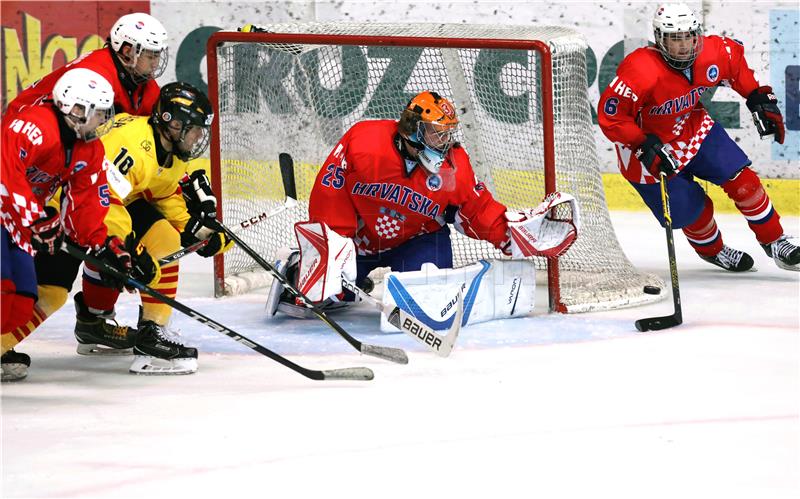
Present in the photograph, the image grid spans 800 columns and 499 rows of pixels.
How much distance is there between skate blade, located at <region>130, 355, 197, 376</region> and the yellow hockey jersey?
1.25 feet

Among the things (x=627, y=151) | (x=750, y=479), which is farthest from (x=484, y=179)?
(x=750, y=479)

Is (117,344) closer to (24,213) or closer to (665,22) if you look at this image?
(24,213)

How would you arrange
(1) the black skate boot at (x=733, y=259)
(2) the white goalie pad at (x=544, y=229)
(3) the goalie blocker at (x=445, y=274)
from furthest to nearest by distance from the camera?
(1) the black skate boot at (x=733, y=259) → (2) the white goalie pad at (x=544, y=229) → (3) the goalie blocker at (x=445, y=274)

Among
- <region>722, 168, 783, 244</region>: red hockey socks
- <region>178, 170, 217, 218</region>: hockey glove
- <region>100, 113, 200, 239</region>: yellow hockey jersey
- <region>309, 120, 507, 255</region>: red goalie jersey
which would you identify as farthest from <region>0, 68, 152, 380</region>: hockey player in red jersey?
<region>722, 168, 783, 244</region>: red hockey socks

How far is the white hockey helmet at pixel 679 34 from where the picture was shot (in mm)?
4383

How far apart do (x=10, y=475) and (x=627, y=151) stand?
264cm

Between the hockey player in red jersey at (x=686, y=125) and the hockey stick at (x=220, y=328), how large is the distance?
1.45m

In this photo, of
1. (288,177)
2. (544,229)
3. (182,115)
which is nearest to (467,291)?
(544,229)

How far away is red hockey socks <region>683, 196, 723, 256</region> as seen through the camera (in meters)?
4.73

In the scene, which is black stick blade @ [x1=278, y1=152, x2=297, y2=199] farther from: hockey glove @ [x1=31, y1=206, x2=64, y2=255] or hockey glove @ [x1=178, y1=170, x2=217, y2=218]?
hockey glove @ [x1=31, y1=206, x2=64, y2=255]

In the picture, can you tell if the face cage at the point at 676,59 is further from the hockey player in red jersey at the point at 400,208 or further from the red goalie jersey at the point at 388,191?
the red goalie jersey at the point at 388,191

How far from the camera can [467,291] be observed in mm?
4043

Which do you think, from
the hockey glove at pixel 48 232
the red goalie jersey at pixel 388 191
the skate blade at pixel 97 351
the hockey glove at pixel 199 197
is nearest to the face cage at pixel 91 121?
the hockey glove at pixel 48 232

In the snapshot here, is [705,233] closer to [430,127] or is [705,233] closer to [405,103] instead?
[405,103]
